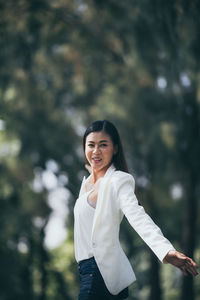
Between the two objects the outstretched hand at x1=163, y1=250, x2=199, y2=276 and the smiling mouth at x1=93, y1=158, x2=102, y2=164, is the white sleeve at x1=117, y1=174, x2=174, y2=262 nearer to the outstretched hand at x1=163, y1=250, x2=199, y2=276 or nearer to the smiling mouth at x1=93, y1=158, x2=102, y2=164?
the outstretched hand at x1=163, y1=250, x2=199, y2=276

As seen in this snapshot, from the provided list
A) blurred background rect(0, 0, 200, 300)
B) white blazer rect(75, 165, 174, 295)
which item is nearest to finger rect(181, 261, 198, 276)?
white blazer rect(75, 165, 174, 295)

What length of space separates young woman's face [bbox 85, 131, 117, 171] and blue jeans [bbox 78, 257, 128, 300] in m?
0.61

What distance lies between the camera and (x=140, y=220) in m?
2.80

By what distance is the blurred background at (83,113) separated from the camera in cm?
1291

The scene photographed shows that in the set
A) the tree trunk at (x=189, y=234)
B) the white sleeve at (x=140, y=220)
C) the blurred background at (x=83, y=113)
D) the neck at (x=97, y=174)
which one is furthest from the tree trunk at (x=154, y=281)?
the white sleeve at (x=140, y=220)

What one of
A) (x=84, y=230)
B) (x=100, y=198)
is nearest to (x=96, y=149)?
(x=100, y=198)

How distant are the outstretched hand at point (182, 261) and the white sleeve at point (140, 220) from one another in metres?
0.03

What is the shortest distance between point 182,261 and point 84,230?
0.77m

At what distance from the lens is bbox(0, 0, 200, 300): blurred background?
12.9 meters

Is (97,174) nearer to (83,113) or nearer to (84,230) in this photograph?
(84,230)

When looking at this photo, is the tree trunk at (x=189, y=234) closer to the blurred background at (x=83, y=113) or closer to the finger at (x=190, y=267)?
the blurred background at (x=83, y=113)

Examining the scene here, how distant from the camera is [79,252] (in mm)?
3127

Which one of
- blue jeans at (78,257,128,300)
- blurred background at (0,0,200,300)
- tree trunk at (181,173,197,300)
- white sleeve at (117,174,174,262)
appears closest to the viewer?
white sleeve at (117,174,174,262)

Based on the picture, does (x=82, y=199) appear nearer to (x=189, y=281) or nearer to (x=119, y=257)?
(x=119, y=257)
